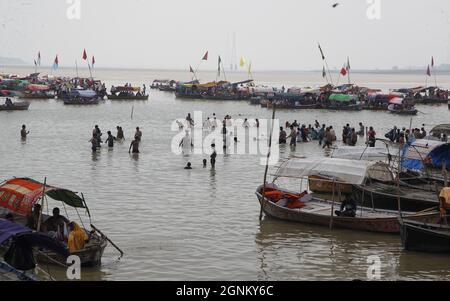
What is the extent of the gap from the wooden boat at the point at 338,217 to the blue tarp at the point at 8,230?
22.7 ft

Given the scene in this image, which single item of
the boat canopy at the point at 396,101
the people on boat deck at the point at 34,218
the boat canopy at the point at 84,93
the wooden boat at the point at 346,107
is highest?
the boat canopy at the point at 84,93

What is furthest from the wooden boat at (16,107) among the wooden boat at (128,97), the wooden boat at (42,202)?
the wooden boat at (42,202)

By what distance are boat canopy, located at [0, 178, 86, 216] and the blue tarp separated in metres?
1.59

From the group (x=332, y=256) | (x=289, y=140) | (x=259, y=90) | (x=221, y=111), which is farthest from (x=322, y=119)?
(x=332, y=256)

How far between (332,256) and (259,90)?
5229cm

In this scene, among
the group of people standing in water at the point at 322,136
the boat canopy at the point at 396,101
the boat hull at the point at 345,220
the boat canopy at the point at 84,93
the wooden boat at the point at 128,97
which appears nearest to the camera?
the boat hull at the point at 345,220

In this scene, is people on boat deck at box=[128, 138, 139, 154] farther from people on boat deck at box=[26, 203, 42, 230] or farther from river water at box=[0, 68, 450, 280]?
people on boat deck at box=[26, 203, 42, 230]

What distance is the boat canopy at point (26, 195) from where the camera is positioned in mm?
13734

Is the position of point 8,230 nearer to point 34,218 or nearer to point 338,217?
point 34,218

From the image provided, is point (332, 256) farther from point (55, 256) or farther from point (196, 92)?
point (196, 92)

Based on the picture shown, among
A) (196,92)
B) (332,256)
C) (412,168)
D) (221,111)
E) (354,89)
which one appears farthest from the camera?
(196,92)

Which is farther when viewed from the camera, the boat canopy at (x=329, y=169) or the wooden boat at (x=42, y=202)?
the boat canopy at (x=329, y=169)

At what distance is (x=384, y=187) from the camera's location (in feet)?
60.6

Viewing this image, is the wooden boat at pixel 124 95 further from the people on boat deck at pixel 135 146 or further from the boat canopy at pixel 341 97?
the people on boat deck at pixel 135 146
